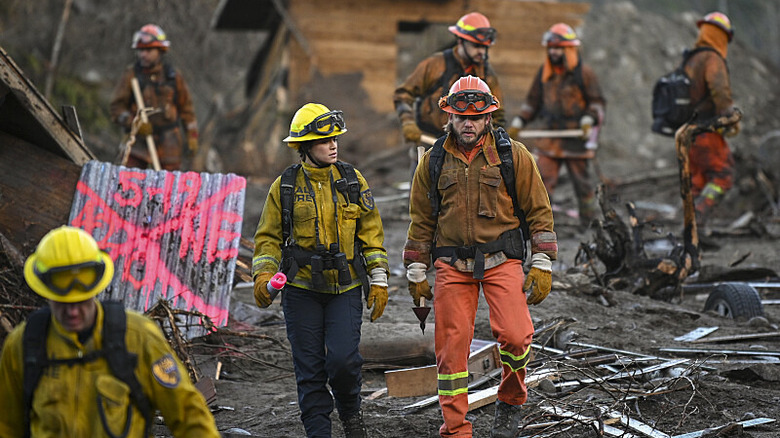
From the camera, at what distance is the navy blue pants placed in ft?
17.1

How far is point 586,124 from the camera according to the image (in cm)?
1137

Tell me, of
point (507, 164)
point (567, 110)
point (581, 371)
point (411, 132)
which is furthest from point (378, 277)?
point (567, 110)

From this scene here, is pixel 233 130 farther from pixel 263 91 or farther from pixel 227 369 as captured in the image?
pixel 227 369

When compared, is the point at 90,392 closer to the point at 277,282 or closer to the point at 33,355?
the point at 33,355

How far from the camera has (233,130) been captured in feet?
64.1

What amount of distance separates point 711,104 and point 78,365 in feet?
28.6

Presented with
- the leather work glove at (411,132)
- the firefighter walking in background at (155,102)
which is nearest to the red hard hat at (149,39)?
the firefighter walking in background at (155,102)

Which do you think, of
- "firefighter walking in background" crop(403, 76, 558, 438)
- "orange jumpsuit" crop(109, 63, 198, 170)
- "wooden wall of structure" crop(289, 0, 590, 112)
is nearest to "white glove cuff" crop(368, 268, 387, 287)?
"firefighter walking in background" crop(403, 76, 558, 438)

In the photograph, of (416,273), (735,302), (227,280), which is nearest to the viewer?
(416,273)

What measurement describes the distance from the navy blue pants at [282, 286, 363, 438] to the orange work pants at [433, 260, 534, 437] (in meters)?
0.48

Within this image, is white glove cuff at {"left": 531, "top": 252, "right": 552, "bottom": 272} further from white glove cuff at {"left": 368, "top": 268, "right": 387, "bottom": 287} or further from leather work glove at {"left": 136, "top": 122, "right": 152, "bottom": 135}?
leather work glove at {"left": 136, "top": 122, "right": 152, "bottom": 135}

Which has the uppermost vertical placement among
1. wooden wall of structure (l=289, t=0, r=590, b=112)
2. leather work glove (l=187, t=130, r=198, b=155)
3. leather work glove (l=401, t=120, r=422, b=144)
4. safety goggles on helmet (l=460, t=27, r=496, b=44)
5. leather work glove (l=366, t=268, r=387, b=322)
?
wooden wall of structure (l=289, t=0, r=590, b=112)

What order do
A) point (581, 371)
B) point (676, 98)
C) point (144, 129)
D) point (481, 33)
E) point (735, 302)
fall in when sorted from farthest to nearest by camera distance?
point (144, 129)
point (676, 98)
point (481, 33)
point (735, 302)
point (581, 371)

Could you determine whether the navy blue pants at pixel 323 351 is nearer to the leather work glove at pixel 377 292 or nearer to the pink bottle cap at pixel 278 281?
the leather work glove at pixel 377 292
